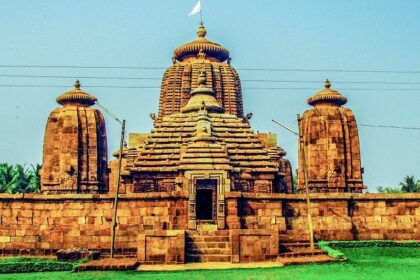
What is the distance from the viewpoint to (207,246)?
16.8m

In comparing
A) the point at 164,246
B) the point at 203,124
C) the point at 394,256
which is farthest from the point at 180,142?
the point at 394,256

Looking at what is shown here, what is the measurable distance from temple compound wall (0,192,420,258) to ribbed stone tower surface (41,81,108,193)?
8106mm

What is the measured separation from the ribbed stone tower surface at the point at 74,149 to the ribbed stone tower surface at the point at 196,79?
7.36 m

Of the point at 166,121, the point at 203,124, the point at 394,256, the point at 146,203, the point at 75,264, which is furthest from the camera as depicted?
the point at 166,121

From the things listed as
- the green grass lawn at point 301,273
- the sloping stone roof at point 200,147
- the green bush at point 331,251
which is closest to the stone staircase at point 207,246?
the green grass lawn at point 301,273

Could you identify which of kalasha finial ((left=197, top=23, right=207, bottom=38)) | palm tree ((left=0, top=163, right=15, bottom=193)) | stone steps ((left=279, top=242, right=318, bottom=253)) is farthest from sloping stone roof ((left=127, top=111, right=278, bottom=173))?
palm tree ((left=0, top=163, right=15, bottom=193))

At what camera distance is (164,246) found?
627 inches

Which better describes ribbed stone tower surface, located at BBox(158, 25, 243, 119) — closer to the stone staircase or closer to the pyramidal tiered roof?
the pyramidal tiered roof

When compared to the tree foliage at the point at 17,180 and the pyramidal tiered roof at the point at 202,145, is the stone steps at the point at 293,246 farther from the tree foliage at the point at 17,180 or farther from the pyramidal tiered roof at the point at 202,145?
the tree foliage at the point at 17,180

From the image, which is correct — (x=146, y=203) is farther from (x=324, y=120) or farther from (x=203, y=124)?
(x=324, y=120)

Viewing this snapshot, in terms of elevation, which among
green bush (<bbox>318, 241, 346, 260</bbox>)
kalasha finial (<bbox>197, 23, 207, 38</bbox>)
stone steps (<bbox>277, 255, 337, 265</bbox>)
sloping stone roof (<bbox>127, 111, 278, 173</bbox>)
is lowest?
stone steps (<bbox>277, 255, 337, 265</bbox>)

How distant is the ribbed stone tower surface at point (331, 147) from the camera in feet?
85.6

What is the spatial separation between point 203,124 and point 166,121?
2.65 metres

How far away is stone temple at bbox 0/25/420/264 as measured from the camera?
17.3 metres
